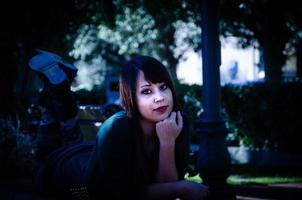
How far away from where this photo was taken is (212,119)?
5.48m

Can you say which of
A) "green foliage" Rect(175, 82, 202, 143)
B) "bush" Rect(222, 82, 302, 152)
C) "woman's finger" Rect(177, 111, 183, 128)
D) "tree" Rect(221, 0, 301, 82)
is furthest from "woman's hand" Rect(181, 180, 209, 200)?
"tree" Rect(221, 0, 301, 82)

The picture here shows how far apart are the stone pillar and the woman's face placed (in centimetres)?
282

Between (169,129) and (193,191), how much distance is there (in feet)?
1.20

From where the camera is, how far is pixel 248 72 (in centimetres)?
4600

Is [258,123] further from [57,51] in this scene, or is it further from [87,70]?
[87,70]

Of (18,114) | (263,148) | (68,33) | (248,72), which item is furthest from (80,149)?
(248,72)

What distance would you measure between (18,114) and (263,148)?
526 centimetres

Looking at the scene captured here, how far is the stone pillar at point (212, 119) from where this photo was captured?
533 centimetres

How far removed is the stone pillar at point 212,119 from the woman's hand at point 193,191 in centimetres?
295

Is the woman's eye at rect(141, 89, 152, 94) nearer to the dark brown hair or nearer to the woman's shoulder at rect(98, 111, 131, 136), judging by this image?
the dark brown hair

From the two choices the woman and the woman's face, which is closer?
the woman

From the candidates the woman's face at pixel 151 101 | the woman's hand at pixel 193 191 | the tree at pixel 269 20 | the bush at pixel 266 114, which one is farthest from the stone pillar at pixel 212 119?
the tree at pixel 269 20

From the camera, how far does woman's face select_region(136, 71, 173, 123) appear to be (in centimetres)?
254

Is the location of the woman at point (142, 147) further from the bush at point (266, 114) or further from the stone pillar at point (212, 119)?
the bush at point (266, 114)
